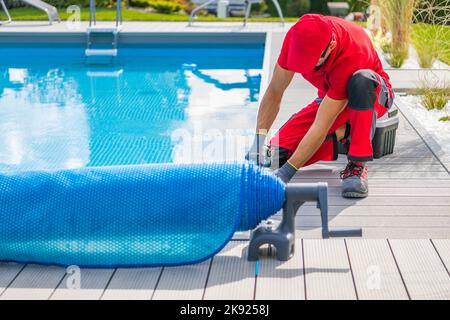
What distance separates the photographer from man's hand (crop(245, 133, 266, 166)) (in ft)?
11.5

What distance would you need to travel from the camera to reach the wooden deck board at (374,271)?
2352 mm

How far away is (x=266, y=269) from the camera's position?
2.56 meters

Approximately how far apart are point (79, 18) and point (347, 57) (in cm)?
905

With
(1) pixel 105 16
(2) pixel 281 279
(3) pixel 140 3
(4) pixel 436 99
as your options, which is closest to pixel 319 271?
(2) pixel 281 279

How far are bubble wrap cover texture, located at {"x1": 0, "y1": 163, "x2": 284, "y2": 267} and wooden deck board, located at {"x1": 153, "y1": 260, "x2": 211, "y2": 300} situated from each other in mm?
35

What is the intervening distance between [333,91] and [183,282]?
1250 millimetres

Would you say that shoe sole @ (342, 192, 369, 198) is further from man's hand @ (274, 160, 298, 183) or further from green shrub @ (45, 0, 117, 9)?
green shrub @ (45, 0, 117, 9)

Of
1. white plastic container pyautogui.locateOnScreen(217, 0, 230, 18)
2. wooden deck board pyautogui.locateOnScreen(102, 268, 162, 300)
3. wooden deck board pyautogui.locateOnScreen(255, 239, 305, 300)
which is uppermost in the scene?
wooden deck board pyautogui.locateOnScreen(255, 239, 305, 300)

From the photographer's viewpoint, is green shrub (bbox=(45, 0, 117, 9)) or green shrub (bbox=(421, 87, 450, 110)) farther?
green shrub (bbox=(45, 0, 117, 9))

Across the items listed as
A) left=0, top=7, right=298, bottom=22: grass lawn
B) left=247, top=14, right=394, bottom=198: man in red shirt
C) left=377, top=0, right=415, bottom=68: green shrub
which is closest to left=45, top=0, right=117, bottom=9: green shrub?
left=0, top=7, right=298, bottom=22: grass lawn

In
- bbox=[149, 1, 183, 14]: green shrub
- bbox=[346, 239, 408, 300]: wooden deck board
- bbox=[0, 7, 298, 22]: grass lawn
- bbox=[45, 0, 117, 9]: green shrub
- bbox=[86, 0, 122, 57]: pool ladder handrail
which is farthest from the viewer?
bbox=[149, 1, 183, 14]: green shrub

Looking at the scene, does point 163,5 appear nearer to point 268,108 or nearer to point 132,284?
point 268,108
